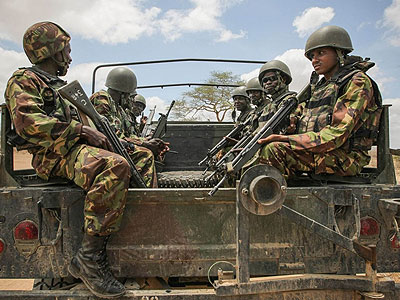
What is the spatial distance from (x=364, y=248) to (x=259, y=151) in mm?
1009

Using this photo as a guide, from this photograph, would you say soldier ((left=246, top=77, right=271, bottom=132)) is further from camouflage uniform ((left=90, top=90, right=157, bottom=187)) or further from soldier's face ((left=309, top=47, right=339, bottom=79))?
soldier's face ((left=309, top=47, right=339, bottom=79))

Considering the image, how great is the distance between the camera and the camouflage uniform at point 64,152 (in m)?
2.04

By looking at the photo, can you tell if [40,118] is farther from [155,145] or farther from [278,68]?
[278,68]

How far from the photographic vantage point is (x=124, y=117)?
4.74 metres

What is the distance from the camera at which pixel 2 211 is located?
217 cm

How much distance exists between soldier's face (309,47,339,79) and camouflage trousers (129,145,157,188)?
1.93m

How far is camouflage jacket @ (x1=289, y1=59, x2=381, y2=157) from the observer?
7.76ft

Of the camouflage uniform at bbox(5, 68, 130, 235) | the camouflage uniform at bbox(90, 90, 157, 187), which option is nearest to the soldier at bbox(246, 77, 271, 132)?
the camouflage uniform at bbox(90, 90, 157, 187)

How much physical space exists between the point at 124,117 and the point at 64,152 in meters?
2.52

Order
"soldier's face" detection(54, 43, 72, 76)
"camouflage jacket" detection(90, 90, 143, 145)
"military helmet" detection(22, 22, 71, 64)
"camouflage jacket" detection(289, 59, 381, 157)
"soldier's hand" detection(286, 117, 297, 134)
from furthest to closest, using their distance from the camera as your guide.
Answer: "camouflage jacket" detection(90, 90, 143, 145)
"soldier's hand" detection(286, 117, 297, 134)
"soldier's face" detection(54, 43, 72, 76)
"military helmet" detection(22, 22, 71, 64)
"camouflage jacket" detection(289, 59, 381, 157)

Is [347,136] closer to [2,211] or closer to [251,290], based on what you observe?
[251,290]

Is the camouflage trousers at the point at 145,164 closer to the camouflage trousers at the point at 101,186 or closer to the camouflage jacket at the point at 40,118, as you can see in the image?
the camouflage jacket at the point at 40,118

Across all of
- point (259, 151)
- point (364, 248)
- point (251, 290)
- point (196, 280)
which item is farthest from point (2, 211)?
point (364, 248)

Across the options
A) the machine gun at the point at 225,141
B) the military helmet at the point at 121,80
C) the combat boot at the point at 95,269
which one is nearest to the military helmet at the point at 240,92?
the machine gun at the point at 225,141
